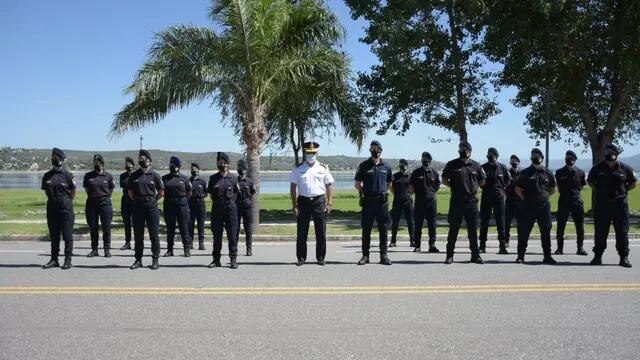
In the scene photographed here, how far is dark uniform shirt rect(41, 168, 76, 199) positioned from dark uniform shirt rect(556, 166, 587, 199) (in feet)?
28.5

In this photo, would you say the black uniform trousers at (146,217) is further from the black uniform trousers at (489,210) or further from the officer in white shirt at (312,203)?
the black uniform trousers at (489,210)

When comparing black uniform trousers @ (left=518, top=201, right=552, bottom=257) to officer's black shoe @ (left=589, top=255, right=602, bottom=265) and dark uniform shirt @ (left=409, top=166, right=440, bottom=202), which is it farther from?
dark uniform shirt @ (left=409, top=166, right=440, bottom=202)

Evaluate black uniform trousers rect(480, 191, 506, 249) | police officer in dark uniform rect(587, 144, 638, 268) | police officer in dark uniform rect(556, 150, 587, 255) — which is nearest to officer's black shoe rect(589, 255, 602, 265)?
police officer in dark uniform rect(587, 144, 638, 268)

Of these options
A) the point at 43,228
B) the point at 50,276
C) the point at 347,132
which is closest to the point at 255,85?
the point at 347,132

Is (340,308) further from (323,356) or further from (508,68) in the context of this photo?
(508,68)

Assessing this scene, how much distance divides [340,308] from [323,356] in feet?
5.37

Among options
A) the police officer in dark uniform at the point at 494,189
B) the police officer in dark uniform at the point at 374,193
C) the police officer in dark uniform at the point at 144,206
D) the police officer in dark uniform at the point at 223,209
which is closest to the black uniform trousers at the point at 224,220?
the police officer in dark uniform at the point at 223,209

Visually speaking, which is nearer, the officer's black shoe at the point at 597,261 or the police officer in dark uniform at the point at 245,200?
the officer's black shoe at the point at 597,261

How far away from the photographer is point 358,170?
9.68 meters

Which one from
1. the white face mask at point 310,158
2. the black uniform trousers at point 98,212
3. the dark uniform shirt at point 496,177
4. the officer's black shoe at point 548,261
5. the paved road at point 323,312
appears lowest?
the paved road at point 323,312

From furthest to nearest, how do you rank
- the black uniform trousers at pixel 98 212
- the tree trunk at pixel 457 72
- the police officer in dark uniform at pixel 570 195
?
the tree trunk at pixel 457 72, the black uniform trousers at pixel 98 212, the police officer in dark uniform at pixel 570 195

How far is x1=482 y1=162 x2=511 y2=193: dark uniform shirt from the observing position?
11750 millimetres

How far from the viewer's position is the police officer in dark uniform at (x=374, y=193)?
31.4ft

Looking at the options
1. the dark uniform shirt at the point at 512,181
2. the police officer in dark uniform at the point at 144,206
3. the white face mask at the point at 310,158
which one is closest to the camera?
the police officer in dark uniform at the point at 144,206
